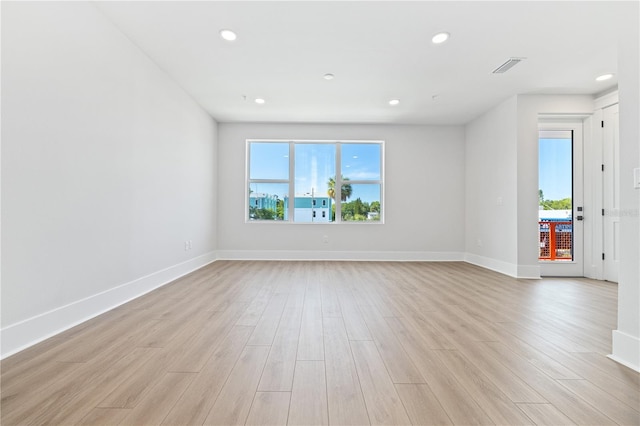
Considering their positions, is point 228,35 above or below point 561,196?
above

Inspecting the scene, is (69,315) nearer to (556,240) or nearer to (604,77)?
(556,240)

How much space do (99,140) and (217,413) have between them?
249cm

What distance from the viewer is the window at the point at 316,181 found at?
581cm

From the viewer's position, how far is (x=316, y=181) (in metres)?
5.86

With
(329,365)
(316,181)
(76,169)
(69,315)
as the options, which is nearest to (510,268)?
(316,181)

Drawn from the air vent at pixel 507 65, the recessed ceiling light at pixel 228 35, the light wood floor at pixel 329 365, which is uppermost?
the air vent at pixel 507 65

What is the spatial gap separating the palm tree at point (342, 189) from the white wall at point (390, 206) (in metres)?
0.62

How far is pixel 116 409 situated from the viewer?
4.10ft

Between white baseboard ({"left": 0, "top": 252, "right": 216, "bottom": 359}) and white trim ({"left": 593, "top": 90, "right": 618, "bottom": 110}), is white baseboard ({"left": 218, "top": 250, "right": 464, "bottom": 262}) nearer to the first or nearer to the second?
white baseboard ({"left": 0, "top": 252, "right": 216, "bottom": 359})

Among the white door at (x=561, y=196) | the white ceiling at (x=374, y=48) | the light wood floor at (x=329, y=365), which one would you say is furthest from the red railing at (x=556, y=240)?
the white ceiling at (x=374, y=48)

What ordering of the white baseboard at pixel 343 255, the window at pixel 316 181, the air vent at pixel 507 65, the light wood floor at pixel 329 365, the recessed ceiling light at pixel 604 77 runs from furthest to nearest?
the window at pixel 316 181
the white baseboard at pixel 343 255
the recessed ceiling light at pixel 604 77
the air vent at pixel 507 65
the light wood floor at pixel 329 365

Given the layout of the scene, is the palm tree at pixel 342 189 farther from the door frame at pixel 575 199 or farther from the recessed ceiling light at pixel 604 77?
the recessed ceiling light at pixel 604 77

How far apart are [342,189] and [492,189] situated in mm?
2711

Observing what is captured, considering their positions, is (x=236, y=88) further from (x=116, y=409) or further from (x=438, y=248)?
(x=438, y=248)
